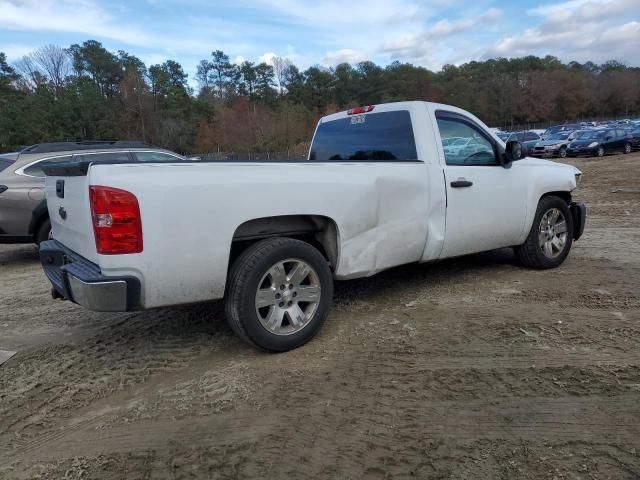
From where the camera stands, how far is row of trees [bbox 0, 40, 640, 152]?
2702 inches

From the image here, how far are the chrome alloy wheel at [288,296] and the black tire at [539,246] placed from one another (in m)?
2.93

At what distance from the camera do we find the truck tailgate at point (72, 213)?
340cm

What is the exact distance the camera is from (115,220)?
3.17 meters

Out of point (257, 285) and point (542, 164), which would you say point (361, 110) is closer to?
point (542, 164)

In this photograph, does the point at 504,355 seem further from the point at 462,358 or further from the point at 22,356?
the point at 22,356

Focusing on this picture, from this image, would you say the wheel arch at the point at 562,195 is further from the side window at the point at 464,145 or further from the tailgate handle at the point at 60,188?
the tailgate handle at the point at 60,188

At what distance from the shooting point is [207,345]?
4160 millimetres

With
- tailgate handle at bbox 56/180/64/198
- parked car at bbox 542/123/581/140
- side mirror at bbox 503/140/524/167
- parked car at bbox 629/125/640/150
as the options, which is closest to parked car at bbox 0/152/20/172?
tailgate handle at bbox 56/180/64/198

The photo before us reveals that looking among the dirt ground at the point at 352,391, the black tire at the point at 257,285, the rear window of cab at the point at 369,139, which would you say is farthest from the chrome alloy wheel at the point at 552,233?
the black tire at the point at 257,285

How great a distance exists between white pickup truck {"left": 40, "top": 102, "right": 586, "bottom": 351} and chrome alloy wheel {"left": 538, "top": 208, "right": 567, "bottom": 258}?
161 mm

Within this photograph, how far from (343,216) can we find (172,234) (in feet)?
4.46

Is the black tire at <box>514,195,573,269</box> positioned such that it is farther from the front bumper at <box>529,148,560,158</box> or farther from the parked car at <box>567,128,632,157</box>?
the front bumper at <box>529,148,560,158</box>

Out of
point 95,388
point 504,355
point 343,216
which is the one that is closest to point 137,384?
point 95,388

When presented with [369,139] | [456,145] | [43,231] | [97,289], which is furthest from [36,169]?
[456,145]
